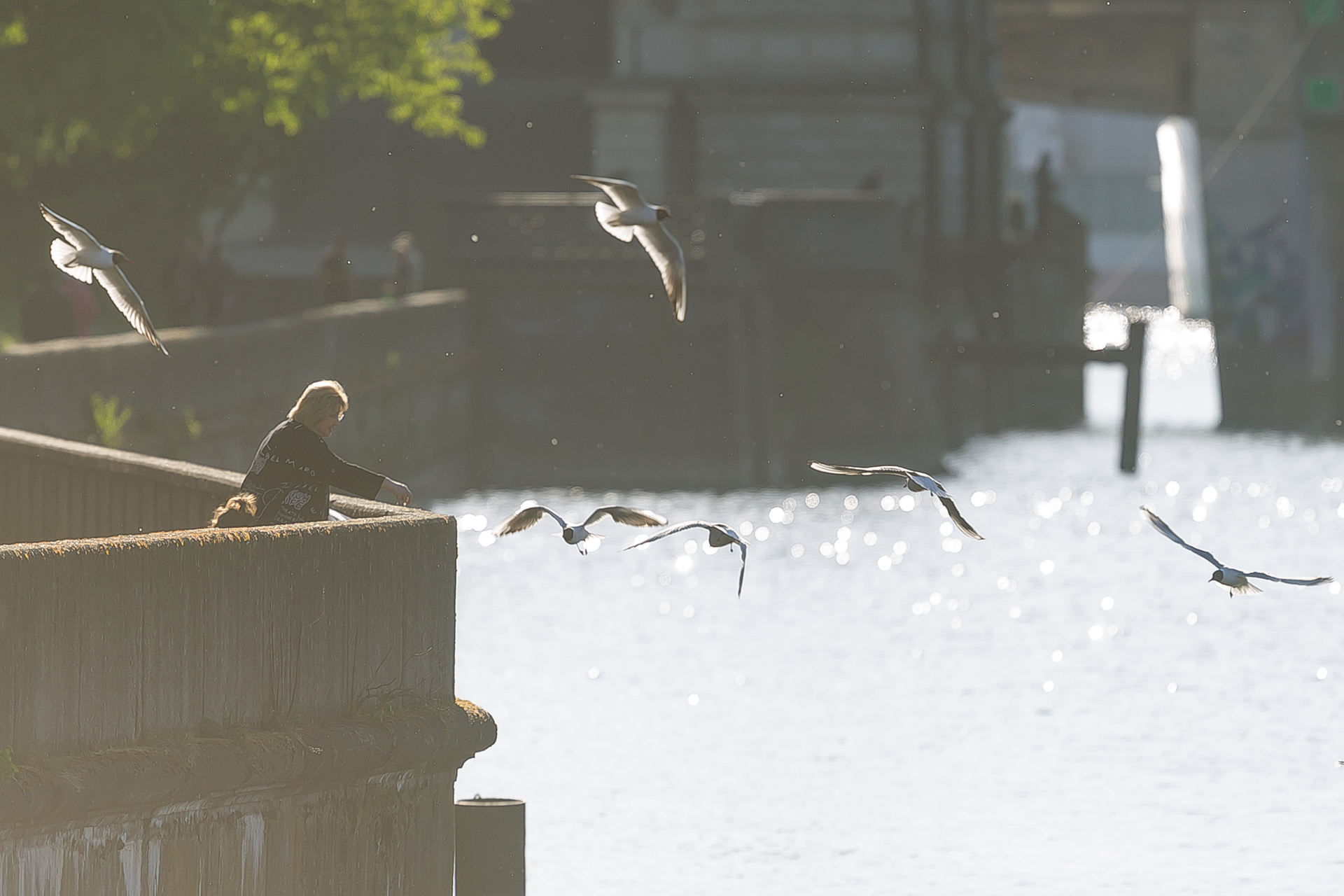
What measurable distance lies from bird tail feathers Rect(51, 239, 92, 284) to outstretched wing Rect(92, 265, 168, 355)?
7cm

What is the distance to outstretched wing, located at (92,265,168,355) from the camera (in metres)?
11.6

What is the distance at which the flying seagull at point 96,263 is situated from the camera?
1138cm

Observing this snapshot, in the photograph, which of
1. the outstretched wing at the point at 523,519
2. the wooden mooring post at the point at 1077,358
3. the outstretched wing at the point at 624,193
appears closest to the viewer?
the outstretched wing at the point at 523,519

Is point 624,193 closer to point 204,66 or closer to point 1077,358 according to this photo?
point 204,66

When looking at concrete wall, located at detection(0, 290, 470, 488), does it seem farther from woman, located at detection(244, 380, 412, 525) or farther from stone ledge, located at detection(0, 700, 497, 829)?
stone ledge, located at detection(0, 700, 497, 829)

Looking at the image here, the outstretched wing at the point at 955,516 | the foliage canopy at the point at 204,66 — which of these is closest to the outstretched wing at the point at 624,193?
the outstretched wing at the point at 955,516

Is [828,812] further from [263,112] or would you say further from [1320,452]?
[1320,452]

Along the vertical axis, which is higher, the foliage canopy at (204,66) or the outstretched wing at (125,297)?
the foliage canopy at (204,66)

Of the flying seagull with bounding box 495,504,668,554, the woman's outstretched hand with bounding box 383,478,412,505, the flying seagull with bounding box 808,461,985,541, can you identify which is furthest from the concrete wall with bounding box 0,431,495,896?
the flying seagull with bounding box 808,461,985,541

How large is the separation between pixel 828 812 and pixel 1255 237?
3751 centimetres

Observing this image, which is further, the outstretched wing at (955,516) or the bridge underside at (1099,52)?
the bridge underside at (1099,52)

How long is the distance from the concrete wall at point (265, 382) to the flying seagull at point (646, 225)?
288 inches

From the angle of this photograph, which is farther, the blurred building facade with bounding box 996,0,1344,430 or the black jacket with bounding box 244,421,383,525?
the blurred building facade with bounding box 996,0,1344,430

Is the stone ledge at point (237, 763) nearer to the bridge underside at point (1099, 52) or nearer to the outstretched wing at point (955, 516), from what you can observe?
the outstretched wing at point (955, 516)
